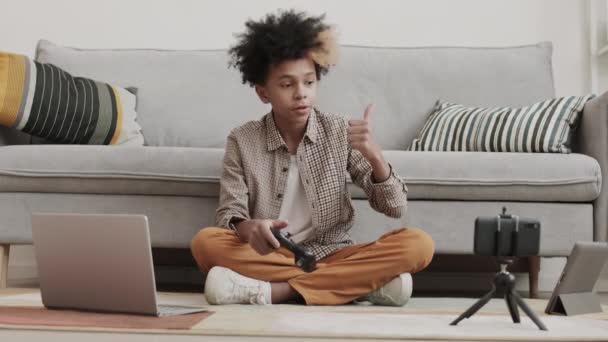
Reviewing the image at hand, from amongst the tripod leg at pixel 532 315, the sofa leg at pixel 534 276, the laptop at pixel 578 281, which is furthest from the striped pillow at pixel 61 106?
the tripod leg at pixel 532 315

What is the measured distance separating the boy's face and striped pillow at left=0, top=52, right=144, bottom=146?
2.73 feet

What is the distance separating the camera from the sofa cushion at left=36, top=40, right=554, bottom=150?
284cm

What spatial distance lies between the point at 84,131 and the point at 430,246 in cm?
122

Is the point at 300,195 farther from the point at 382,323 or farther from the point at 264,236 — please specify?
the point at 382,323

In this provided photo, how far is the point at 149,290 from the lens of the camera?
1465mm

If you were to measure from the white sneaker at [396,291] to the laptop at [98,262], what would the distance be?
0.50 m

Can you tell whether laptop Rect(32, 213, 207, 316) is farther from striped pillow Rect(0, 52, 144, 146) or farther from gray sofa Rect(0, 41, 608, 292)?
striped pillow Rect(0, 52, 144, 146)

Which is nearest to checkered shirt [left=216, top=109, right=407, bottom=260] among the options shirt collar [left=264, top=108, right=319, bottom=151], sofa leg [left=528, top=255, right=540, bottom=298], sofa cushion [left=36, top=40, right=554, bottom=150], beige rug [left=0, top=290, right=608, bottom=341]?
shirt collar [left=264, top=108, right=319, bottom=151]

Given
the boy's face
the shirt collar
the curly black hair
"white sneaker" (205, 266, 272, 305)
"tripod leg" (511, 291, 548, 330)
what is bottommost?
"white sneaker" (205, 266, 272, 305)

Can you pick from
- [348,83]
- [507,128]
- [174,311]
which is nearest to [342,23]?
[348,83]

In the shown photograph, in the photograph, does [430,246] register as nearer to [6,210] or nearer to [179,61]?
[6,210]

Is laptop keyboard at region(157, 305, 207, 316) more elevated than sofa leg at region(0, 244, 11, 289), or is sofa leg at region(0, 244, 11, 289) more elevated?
laptop keyboard at region(157, 305, 207, 316)

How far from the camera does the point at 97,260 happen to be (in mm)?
1489

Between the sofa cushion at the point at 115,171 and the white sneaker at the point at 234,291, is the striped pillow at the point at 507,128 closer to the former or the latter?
the sofa cushion at the point at 115,171
